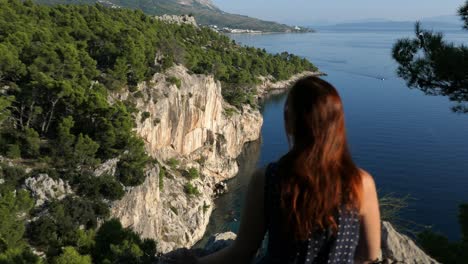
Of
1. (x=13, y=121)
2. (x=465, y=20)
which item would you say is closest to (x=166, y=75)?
(x=13, y=121)

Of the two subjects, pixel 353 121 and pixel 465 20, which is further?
pixel 353 121

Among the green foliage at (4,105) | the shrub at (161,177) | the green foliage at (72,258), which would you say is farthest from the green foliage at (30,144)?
the green foliage at (72,258)

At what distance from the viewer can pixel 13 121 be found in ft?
74.1

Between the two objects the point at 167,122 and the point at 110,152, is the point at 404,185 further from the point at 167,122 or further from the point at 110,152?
the point at 110,152

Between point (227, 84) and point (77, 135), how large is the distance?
27541 mm

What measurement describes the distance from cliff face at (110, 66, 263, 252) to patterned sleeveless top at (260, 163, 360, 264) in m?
18.1

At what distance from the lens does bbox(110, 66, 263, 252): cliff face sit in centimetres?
2256

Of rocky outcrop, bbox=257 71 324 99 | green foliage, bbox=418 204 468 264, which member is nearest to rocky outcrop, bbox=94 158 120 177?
green foliage, bbox=418 204 468 264

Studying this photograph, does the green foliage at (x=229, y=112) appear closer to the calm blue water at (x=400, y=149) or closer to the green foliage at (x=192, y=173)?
→ the calm blue water at (x=400, y=149)

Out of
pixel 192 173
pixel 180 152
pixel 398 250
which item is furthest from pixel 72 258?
pixel 180 152

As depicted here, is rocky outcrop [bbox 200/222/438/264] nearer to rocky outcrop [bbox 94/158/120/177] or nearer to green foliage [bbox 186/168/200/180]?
rocky outcrop [bbox 94/158/120/177]

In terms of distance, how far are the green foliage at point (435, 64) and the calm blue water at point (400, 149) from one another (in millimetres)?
10392

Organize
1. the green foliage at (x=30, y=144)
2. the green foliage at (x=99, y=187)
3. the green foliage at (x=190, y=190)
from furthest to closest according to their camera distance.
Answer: the green foliage at (x=190, y=190) → the green foliage at (x=30, y=144) → the green foliage at (x=99, y=187)

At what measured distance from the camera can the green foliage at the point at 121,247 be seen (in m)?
6.34
